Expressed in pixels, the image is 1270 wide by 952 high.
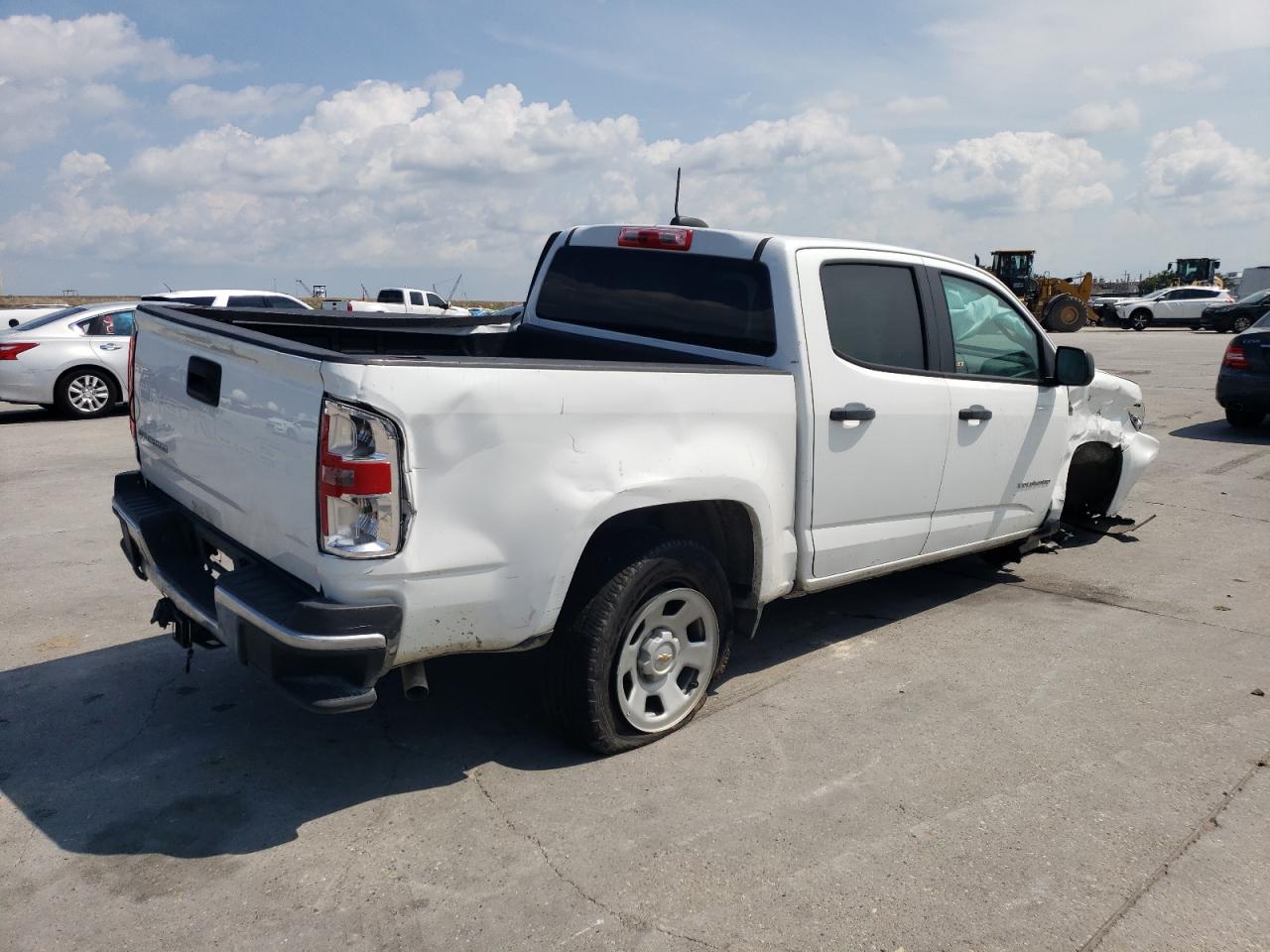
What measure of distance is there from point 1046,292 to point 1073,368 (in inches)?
1342

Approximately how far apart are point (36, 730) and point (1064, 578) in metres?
5.45

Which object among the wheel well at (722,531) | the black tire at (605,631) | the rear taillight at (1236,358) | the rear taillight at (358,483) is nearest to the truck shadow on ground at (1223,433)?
the rear taillight at (1236,358)

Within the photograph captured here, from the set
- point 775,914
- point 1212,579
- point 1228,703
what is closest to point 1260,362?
point 1212,579

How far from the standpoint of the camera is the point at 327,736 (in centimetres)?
389

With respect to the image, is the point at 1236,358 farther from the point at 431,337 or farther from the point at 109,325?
the point at 109,325

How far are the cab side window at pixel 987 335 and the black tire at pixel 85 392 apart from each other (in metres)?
12.1

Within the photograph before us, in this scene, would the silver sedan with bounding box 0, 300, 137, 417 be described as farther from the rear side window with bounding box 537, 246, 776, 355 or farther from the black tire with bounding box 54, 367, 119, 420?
the rear side window with bounding box 537, 246, 776, 355

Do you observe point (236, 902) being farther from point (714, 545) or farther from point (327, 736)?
point (714, 545)

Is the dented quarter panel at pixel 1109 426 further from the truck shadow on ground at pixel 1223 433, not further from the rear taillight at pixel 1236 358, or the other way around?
the rear taillight at pixel 1236 358

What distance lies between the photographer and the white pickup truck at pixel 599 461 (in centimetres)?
291

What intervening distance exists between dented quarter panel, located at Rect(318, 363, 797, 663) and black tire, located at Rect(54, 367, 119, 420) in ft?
40.0

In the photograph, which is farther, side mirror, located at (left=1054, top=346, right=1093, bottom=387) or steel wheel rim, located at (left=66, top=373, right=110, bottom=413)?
steel wheel rim, located at (left=66, top=373, right=110, bottom=413)

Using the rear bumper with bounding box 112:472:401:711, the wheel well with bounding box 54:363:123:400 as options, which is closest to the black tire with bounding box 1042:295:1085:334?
the wheel well with bounding box 54:363:123:400

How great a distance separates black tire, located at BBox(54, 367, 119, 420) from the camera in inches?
519
